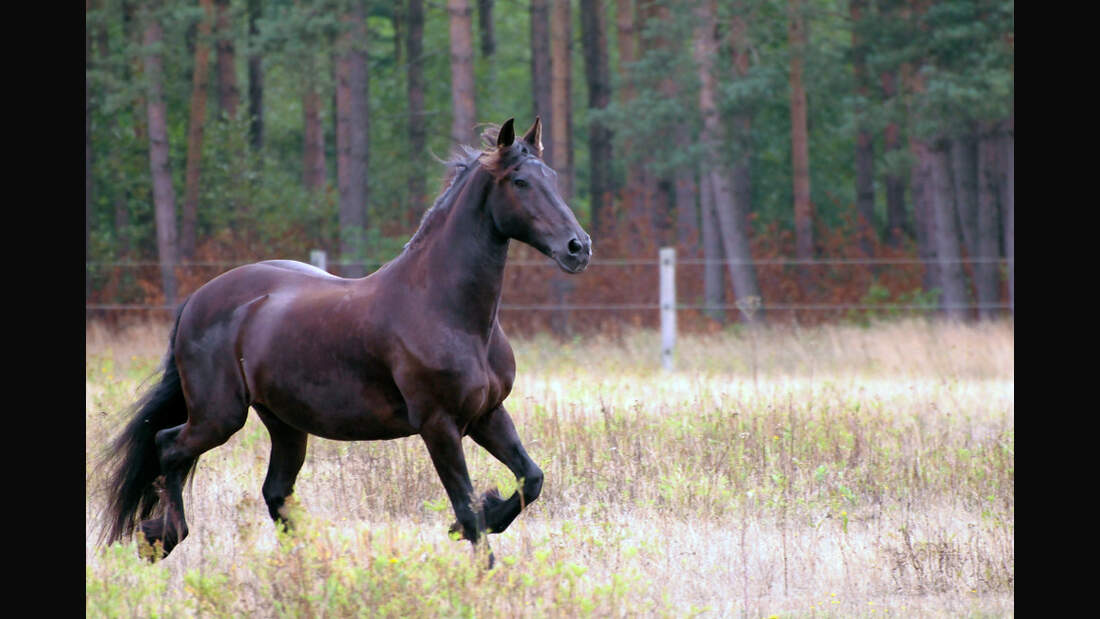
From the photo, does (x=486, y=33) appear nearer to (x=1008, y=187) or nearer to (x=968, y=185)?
(x=968, y=185)

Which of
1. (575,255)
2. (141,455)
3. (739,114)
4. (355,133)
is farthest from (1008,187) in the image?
(141,455)

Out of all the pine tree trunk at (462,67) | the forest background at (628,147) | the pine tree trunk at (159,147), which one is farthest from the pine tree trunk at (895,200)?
the pine tree trunk at (159,147)

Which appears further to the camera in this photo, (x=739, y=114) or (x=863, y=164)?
(x=863, y=164)

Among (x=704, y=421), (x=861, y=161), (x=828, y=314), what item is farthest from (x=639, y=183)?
(x=704, y=421)

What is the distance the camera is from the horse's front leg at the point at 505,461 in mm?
5867

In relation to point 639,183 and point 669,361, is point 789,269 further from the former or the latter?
point 669,361

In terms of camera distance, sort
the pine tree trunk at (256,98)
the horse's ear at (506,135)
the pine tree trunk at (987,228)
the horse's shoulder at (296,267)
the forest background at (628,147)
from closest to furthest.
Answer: the horse's ear at (506,135) < the horse's shoulder at (296,267) < the forest background at (628,147) < the pine tree trunk at (987,228) < the pine tree trunk at (256,98)

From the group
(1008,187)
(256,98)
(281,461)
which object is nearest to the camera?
(281,461)

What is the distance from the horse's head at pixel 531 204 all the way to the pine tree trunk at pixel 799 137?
17.8 meters

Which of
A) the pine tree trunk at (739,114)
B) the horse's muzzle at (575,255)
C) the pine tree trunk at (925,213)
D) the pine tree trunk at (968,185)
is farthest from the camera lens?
the pine tree trunk at (925,213)

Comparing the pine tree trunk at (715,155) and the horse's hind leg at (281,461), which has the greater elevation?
the pine tree trunk at (715,155)

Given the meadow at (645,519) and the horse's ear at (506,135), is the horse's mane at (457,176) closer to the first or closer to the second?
the horse's ear at (506,135)

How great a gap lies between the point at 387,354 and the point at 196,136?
69.2ft

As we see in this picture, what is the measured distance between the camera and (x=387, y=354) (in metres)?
5.86
